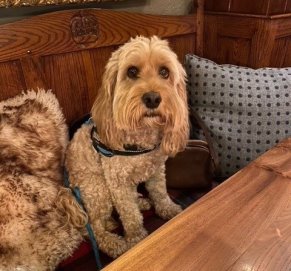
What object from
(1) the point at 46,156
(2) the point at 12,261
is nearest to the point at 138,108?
(1) the point at 46,156

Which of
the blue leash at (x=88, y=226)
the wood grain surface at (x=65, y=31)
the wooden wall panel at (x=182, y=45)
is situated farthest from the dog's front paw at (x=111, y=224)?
the wooden wall panel at (x=182, y=45)

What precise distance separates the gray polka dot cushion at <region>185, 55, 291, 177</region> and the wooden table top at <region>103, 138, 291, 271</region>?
23.1 inches

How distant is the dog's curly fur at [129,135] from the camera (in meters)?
1.14

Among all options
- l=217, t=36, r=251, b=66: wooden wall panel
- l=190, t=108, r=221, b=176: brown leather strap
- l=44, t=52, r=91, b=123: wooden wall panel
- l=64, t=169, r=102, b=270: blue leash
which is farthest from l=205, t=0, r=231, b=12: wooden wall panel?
l=64, t=169, r=102, b=270: blue leash

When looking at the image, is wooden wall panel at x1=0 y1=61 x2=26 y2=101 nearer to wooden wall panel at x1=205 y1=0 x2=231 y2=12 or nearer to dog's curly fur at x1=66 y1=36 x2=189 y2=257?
dog's curly fur at x1=66 y1=36 x2=189 y2=257

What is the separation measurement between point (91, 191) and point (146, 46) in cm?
65

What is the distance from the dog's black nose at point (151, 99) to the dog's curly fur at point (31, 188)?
0.44 meters

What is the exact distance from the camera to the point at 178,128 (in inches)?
47.7

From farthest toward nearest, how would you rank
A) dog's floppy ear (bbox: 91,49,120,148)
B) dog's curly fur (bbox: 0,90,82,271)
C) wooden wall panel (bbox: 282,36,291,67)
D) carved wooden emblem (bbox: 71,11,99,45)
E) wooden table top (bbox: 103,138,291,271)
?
wooden wall panel (bbox: 282,36,291,67)
carved wooden emblem (bbox: 71,11,99,45)
dog's floppy ear (bbox: 91,49,120,148)
dog's curly fur (bbox: 0,90,82,271)
wooden table top (bbox: 103,138,291,271)

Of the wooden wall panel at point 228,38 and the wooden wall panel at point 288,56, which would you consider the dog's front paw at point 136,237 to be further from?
the wooden wall panel at point 288,56

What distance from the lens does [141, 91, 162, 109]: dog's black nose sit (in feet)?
3.58

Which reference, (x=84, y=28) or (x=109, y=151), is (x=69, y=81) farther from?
(x=109, y=151)

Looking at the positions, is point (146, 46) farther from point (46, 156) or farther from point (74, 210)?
point (74, 210)

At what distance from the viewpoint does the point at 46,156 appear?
1236 mm
